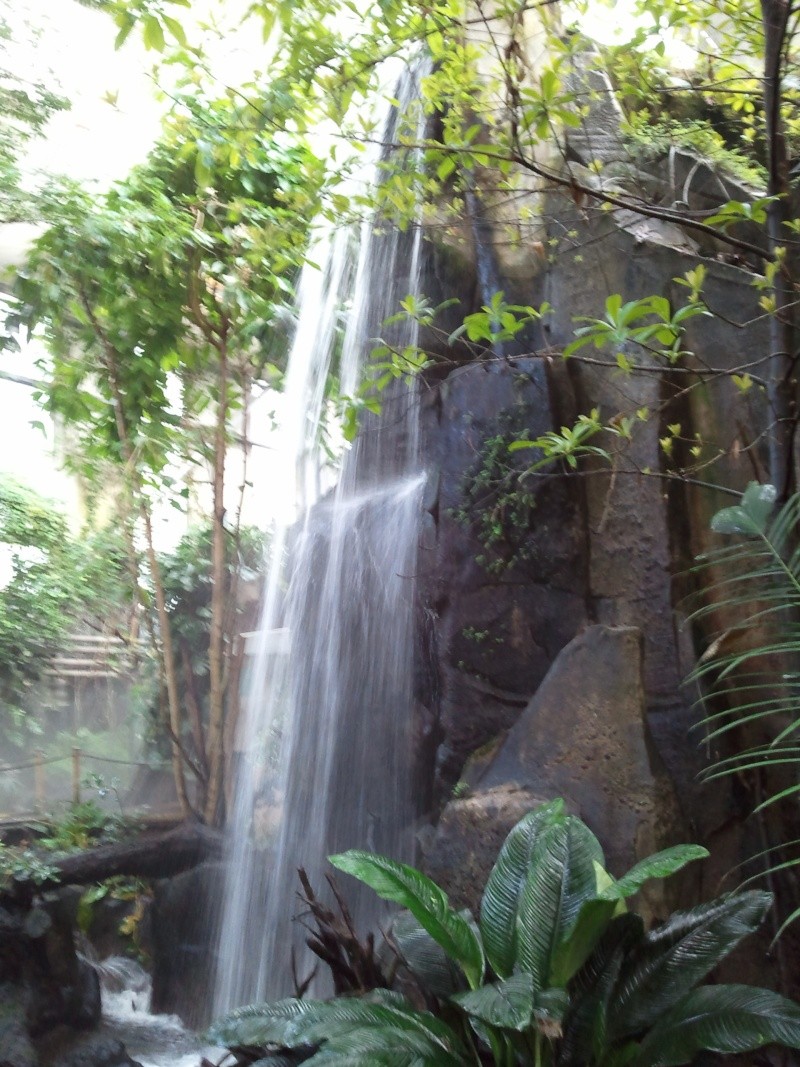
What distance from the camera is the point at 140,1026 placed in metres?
5.76

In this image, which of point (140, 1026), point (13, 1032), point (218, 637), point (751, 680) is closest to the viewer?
point (751, 680)

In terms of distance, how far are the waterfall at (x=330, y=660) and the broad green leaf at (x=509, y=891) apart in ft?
6.68

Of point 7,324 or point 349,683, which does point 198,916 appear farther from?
→ point 7,324

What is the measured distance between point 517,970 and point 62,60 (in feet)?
26.2

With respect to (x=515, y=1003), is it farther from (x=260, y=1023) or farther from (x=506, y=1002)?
(x=260, y=1023)

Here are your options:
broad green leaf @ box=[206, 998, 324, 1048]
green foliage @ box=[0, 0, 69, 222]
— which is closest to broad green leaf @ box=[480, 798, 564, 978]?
broad green leaf @ box=[206, 998, 324, 1048]

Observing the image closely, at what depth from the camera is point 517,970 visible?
2.78 m

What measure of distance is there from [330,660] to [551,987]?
3388 mm

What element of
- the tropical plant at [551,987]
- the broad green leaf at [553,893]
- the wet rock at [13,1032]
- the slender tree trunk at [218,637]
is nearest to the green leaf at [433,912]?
the tropical plant at [551,987]

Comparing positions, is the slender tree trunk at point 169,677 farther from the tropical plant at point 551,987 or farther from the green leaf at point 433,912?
the green leaf at point 433,912

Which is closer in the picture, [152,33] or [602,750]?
[152,33]

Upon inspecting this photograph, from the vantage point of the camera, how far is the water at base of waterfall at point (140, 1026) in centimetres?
523

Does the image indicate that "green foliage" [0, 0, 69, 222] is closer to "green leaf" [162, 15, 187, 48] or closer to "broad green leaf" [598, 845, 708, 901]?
"green leaf" [162, 15, 187, 48]

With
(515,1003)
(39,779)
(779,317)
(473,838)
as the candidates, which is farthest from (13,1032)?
(39,779)
